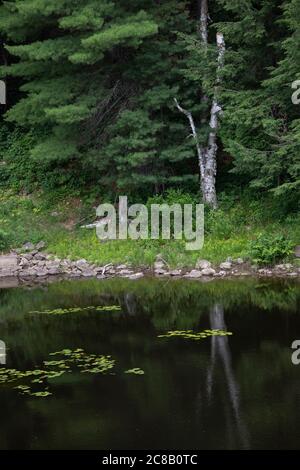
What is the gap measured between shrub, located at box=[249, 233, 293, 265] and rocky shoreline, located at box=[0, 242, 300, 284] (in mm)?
185

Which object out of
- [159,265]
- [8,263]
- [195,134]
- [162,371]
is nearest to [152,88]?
[195,134]

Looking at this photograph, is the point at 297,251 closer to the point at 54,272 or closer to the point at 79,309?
the point at 79,309

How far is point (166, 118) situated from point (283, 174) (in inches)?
140

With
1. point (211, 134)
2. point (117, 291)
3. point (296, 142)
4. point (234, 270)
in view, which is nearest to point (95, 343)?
point (117, 291)

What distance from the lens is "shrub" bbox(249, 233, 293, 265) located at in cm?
1455

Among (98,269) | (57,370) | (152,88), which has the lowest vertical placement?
(57,370)

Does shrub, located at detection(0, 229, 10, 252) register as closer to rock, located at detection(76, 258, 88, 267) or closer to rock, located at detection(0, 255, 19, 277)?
rock, located at detection(0, 255, 19, 277)

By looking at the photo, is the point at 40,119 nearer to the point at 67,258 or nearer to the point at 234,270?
the point at 67,258

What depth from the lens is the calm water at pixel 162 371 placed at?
6992 millimetres

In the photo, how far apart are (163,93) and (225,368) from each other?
975cm

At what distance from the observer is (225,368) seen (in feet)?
29.4

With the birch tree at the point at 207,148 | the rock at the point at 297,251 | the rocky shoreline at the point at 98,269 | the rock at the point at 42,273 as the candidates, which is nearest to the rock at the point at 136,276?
the rocky shoreline at the point at 98,269
